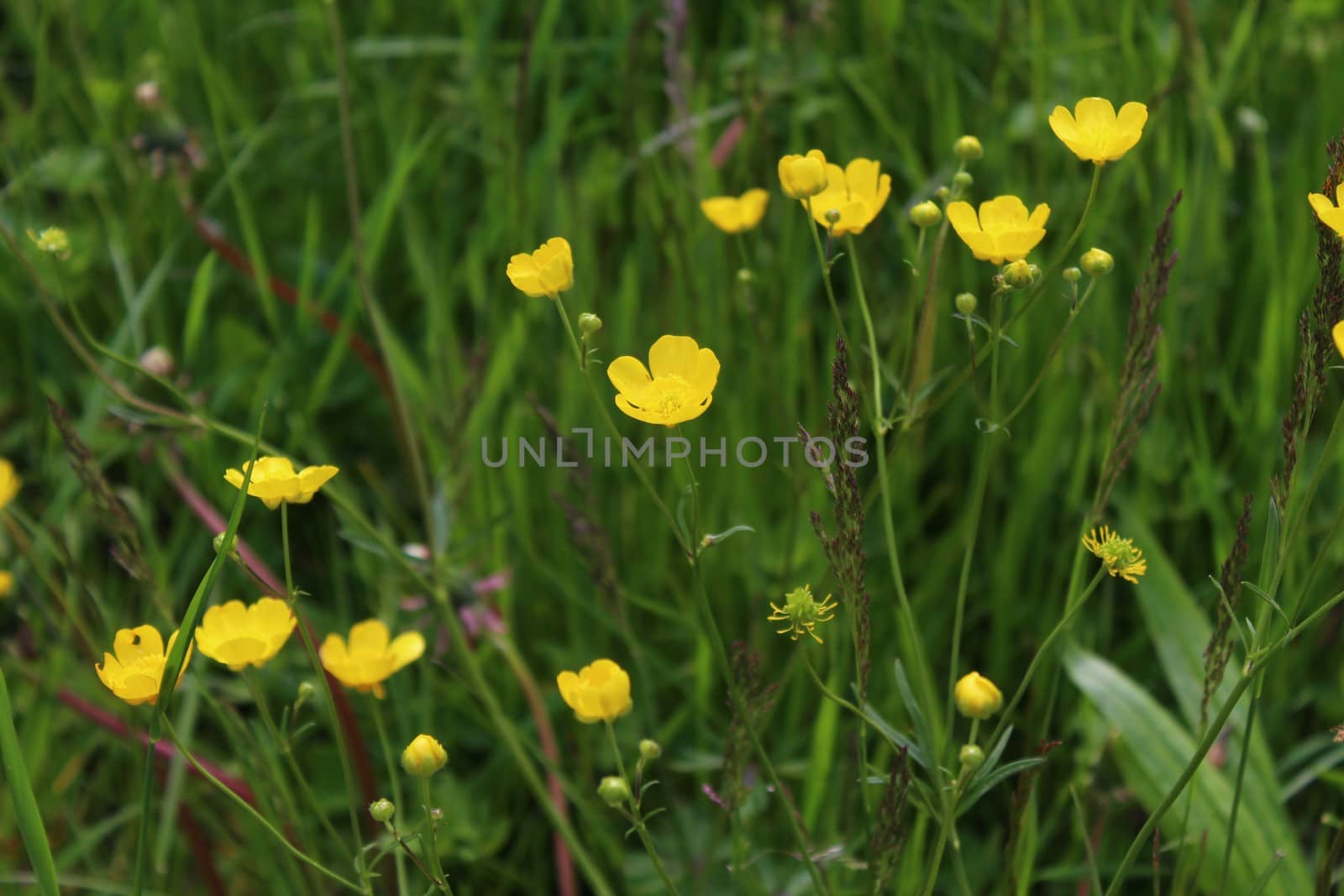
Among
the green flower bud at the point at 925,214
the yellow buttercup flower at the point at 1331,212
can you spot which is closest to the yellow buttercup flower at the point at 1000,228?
the green flower bud at the point at 925,214

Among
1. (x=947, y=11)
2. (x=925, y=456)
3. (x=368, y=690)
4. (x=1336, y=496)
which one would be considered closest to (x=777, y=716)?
(x=925, y=456)

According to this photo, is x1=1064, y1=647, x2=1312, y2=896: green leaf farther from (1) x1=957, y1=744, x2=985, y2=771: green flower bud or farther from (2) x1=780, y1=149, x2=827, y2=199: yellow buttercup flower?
(2) x1=780, y1=149, x2=827, y2=199: yellow buttercup flower

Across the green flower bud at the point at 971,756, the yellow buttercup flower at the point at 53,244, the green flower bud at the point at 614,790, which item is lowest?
the green flower bud at the point at 614,790

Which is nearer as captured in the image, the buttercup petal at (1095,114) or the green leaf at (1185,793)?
the buttercup petal at (1095,114)

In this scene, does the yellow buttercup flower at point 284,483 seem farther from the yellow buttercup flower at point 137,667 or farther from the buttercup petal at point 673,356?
the buttercup petal at point 673,356

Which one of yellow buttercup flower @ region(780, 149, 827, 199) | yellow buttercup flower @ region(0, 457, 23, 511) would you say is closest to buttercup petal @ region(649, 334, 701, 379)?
yellow buttercup flower @ region(780, 149, 827, 199)
